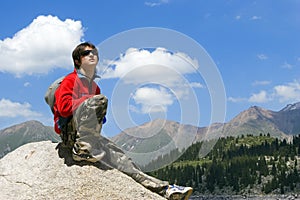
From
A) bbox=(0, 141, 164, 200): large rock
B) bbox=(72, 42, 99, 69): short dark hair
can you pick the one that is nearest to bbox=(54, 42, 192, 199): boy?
bbox=(72, 42, 99, 69): short dark hair

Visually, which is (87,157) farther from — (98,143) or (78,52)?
(78,52)

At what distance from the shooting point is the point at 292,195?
180 m

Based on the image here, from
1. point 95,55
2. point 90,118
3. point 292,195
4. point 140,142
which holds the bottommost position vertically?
point 140,142

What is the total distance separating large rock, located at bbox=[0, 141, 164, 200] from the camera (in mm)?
7945

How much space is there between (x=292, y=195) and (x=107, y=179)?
18338 cm

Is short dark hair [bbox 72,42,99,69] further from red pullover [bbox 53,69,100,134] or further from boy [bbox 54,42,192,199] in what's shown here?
red pullover [bbox 53,69,100,134]

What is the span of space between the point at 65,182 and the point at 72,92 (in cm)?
152

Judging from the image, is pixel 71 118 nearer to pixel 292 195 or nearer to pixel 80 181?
pixel 80 181

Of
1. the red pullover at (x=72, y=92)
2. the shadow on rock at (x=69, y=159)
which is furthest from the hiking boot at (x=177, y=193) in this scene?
the red pullover at (x=72, y=92)

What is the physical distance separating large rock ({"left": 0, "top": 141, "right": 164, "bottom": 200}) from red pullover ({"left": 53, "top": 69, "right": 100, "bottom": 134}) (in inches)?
38.4

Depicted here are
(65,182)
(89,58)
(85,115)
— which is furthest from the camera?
(65,182)

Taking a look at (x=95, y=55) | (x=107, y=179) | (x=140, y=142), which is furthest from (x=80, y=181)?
(x=95, y=55)

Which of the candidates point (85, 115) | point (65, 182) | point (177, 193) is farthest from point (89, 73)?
point (177, 193)

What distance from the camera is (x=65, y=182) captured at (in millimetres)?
8008
